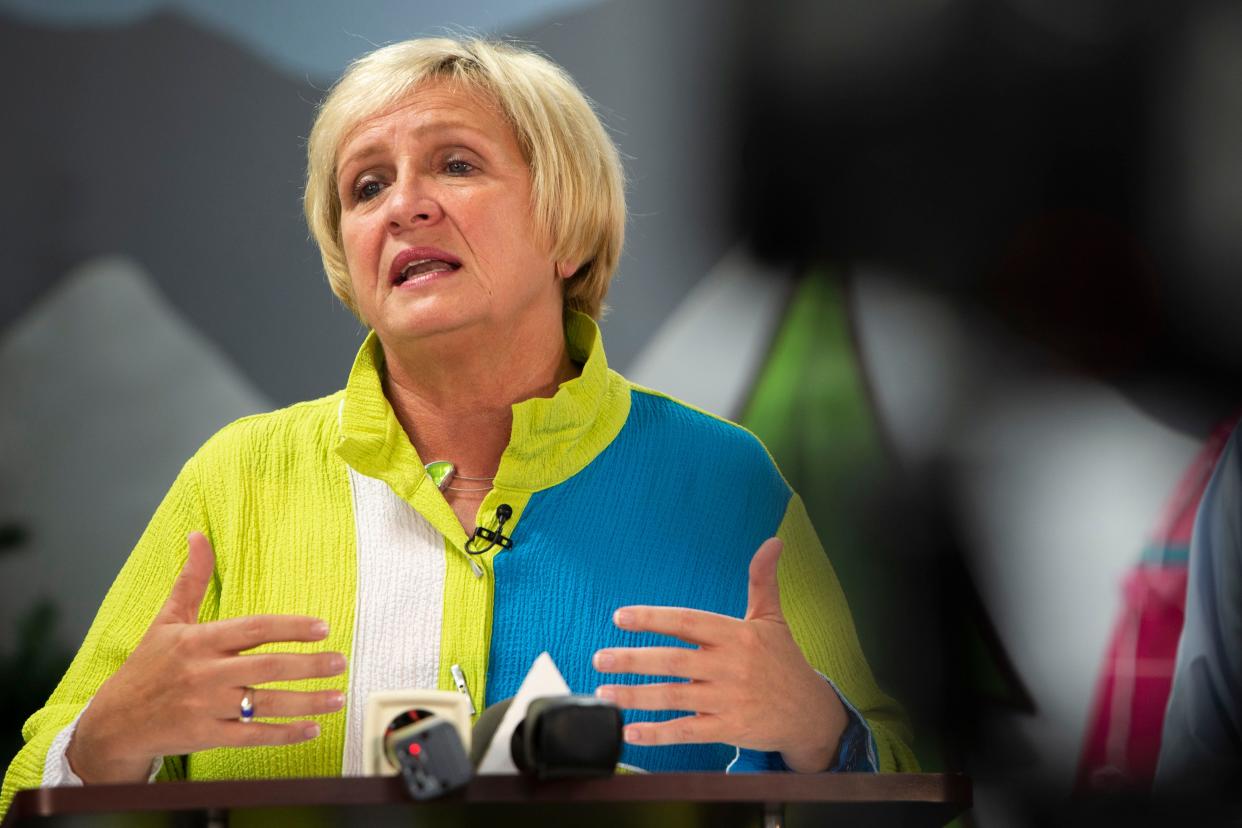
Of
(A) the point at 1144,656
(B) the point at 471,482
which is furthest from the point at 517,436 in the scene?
(A) the point at 1144,656

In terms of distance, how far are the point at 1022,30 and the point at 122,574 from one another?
163 cm

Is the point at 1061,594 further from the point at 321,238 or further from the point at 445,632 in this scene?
the point at 321,238

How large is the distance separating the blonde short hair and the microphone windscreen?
0.81 meters

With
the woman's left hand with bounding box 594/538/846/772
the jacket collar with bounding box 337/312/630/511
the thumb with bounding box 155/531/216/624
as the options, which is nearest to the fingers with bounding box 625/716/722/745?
the woman's left hand with bounding box 594/538/846/772

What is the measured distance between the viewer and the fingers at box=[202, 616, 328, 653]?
3.67ft

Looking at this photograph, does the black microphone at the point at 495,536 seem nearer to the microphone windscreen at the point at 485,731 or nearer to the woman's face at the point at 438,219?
the woman's face at the point at 438,219

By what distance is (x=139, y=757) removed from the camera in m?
1.23

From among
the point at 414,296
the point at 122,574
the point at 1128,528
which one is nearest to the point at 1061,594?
the point at 1128,528

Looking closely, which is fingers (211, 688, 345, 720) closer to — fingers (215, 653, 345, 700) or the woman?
fingers (215, 653, 345, 700)

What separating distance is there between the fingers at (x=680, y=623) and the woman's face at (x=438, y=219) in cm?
65

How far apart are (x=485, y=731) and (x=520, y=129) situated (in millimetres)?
930

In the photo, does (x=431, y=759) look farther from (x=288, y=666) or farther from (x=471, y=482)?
(x=471, y=482)

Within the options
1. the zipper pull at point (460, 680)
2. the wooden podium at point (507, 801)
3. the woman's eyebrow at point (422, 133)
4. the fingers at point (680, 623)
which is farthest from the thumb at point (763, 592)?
the woman's eyebrow at point (422, 133)

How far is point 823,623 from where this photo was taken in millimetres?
1748
